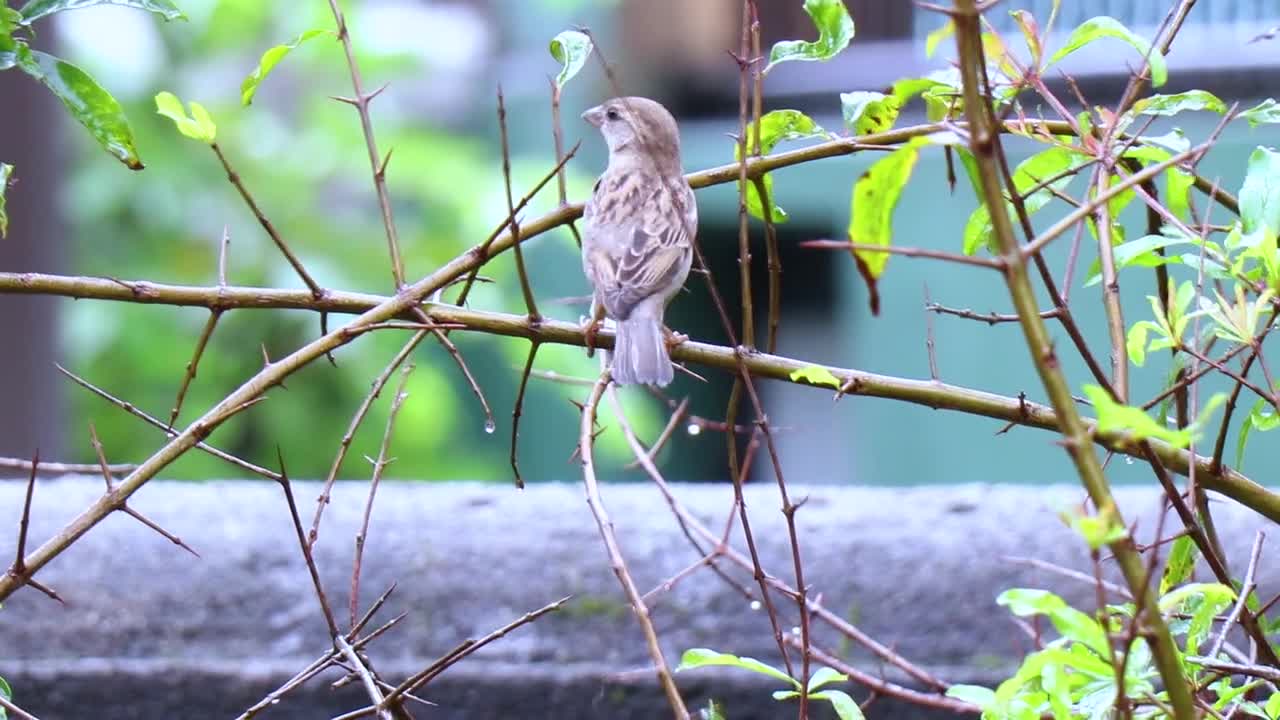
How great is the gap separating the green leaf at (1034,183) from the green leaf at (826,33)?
277 mm

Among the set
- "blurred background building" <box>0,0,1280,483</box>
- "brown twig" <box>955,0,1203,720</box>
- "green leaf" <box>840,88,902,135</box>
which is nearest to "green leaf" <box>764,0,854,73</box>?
"green leaf" <box>840,88,902,135</box>

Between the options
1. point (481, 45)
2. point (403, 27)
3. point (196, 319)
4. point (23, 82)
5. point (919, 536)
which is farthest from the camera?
point (481, 45)

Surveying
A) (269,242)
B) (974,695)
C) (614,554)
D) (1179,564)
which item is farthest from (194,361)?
(269,242)

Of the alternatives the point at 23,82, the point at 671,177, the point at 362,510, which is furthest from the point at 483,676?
the point at 23,82

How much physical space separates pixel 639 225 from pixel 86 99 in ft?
6.25

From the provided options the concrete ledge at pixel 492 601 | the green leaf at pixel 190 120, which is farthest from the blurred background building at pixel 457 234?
the green leaf at pixel 190 120

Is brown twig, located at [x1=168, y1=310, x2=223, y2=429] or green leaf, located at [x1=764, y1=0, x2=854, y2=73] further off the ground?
green leaf, located at [x1=764, y1=0, x2=854, y2=73]

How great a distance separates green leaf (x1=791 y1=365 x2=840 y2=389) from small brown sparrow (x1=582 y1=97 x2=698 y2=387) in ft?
3.75

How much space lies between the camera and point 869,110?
204 cm

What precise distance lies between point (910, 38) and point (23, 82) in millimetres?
6096

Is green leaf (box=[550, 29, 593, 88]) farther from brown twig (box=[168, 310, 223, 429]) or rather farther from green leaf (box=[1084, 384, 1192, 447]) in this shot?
green leaf (box=[1084, 384, 1192, 447])

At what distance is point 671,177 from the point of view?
378 cm

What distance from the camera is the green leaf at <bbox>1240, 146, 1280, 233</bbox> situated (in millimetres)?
1727

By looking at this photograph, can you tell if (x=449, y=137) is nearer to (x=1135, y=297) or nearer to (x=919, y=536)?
(x=1135, y=297)
